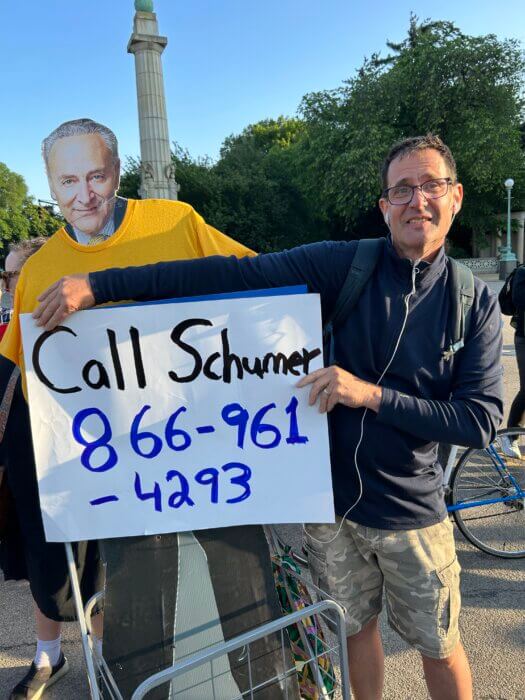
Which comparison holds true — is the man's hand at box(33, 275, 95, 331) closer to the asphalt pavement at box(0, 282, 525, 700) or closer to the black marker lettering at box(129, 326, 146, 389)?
the black marker lettering at box(129, 326, 146, 389)

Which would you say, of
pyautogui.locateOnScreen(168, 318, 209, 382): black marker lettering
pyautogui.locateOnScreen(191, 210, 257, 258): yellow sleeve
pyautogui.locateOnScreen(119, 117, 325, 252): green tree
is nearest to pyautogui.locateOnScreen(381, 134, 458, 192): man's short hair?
pyautogui.locateOnScreen(191, 210, 257, 258): yellow sleeve

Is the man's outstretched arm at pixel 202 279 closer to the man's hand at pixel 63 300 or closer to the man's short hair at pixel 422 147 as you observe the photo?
the man's hand at pixel 63 300

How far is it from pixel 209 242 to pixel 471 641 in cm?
214

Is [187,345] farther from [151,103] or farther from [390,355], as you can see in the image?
[151,103]

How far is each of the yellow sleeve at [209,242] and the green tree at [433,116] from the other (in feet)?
82.1

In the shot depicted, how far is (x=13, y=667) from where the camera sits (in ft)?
7.36

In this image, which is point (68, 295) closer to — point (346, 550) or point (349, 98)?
point (346, 550)

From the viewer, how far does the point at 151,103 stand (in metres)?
9.64

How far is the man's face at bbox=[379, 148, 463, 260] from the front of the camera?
1.38m

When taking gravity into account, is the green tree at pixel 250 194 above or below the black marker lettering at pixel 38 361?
above

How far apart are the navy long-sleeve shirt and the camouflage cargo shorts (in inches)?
2.8

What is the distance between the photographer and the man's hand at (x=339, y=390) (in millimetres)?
1329

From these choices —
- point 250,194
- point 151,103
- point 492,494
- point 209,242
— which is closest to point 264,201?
point 250,194

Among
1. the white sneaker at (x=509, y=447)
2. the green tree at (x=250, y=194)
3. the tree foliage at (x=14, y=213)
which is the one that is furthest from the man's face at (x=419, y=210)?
the tree foliage at (x=14, y=213)
